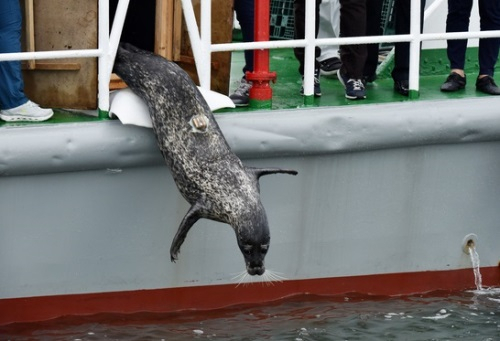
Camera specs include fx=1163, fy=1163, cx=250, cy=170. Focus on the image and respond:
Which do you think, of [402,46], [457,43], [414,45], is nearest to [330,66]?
[402,46]

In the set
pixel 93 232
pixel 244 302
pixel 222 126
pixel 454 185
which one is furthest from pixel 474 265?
pixel 93 232

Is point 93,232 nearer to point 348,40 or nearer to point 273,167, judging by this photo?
point 273,167

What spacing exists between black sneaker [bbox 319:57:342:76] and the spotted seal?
4.98ft

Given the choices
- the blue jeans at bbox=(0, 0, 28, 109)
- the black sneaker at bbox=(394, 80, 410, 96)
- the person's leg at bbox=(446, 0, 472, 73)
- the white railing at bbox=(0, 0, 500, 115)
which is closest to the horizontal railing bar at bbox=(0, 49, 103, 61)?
the white railing at bbox=(0, 0, 500, 115)

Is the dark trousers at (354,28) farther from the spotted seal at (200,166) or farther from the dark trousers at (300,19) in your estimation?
the spotted seal at (200,166)

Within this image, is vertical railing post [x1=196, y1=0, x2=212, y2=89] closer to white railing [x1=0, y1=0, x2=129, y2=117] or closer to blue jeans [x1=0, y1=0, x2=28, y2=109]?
white railing [x1=0, y1=0, x2=129, y2=117]

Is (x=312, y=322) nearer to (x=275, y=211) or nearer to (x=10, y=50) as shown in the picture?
(x=275, y=211)

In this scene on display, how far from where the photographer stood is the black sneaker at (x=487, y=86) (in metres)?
6.27

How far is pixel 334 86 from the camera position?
255 inches

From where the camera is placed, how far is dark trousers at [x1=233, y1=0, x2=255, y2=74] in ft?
19.7

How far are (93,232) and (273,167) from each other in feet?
3.05

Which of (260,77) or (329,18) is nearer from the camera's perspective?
(260,77)

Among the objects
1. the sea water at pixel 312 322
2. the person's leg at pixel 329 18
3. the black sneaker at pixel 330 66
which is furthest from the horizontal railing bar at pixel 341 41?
the person's leg at pixel 329 18

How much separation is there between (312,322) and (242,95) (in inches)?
48.0
